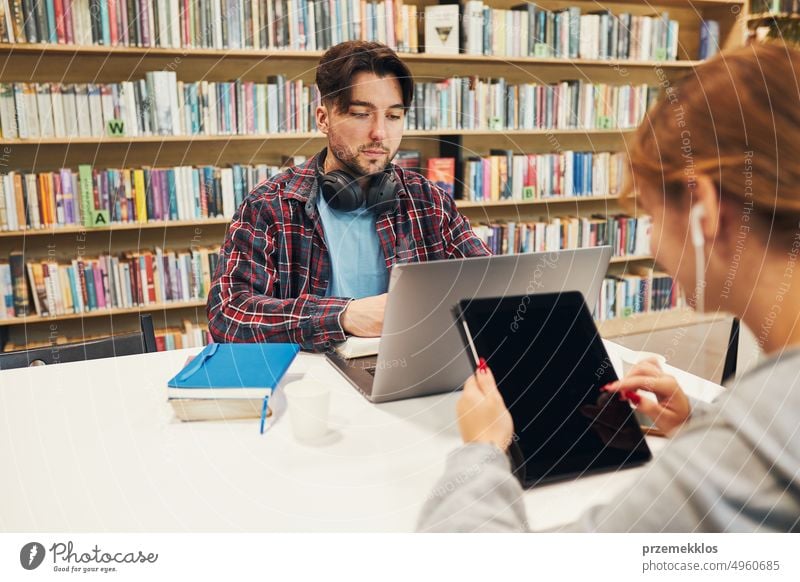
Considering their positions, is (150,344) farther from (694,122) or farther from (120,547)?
Answer: (694,122)

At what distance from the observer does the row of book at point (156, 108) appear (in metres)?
2.24

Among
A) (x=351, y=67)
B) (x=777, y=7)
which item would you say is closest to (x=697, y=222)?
(x=351, y=67)

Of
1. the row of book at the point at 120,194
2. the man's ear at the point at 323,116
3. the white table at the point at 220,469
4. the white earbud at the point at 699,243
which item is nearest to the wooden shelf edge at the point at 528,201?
the row of book at the point at 120,194

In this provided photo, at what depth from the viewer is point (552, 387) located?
2.98 feet

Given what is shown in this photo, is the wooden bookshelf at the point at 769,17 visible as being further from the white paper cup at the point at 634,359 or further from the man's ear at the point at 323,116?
the white paper cup at the point at 634,359

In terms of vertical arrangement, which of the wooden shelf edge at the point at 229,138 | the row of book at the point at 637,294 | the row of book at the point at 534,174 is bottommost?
the row of book at the point at 637,294

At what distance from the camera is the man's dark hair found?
1.68 meters

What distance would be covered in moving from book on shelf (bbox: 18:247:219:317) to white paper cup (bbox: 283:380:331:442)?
1.76 meters

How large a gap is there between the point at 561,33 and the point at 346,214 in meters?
1.80

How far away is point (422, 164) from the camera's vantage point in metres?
2.91

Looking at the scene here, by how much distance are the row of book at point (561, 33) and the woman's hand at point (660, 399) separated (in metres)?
2.19

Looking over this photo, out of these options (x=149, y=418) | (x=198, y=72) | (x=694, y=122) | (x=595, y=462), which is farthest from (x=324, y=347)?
(x=198, y=72)

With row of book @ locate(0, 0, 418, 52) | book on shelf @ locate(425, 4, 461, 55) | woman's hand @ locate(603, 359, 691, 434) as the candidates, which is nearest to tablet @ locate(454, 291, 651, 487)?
woman's hand @ locate(603, 359, 691, 434)

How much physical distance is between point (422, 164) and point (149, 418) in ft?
6.83
